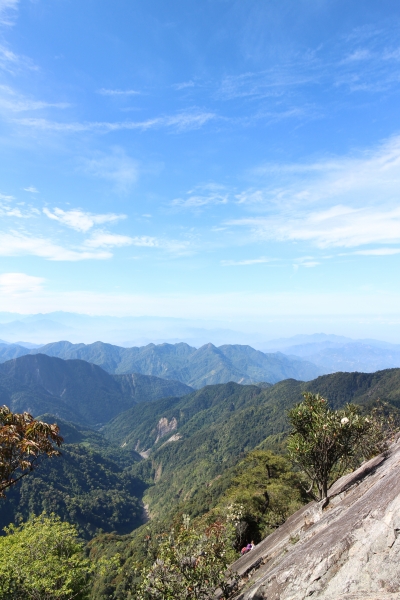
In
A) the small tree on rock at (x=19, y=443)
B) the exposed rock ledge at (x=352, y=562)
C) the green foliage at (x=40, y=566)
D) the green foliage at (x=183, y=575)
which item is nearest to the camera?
the exposed rock ledge at (x=352, y=562)

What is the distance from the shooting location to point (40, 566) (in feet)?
78.6

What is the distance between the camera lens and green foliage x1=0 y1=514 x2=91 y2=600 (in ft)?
75.8

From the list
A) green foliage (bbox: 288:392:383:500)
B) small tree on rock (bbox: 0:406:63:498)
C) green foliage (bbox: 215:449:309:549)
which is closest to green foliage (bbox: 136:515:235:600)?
small tree on rock (bbox: 0:406:63:498)

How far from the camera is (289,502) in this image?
177ft

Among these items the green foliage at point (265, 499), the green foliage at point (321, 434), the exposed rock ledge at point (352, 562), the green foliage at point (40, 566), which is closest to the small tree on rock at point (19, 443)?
the green foliage at point (40, 566)

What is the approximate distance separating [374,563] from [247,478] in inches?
2581

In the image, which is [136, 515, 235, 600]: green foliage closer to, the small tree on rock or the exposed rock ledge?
the exposed rock ledge

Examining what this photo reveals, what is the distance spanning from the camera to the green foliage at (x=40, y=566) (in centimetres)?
2309

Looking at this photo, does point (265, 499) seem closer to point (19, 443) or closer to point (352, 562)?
point (352, 562)

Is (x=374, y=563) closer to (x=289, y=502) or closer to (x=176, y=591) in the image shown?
(x=176, y=591)

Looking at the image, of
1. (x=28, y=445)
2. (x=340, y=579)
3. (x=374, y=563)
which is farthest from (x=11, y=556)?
(x=374, y=563)

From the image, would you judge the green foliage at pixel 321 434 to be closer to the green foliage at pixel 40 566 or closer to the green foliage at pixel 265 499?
the green foliage at pixel 265 499

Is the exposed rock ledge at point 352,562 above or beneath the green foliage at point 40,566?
above

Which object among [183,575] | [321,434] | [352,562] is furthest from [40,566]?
[321,434]
